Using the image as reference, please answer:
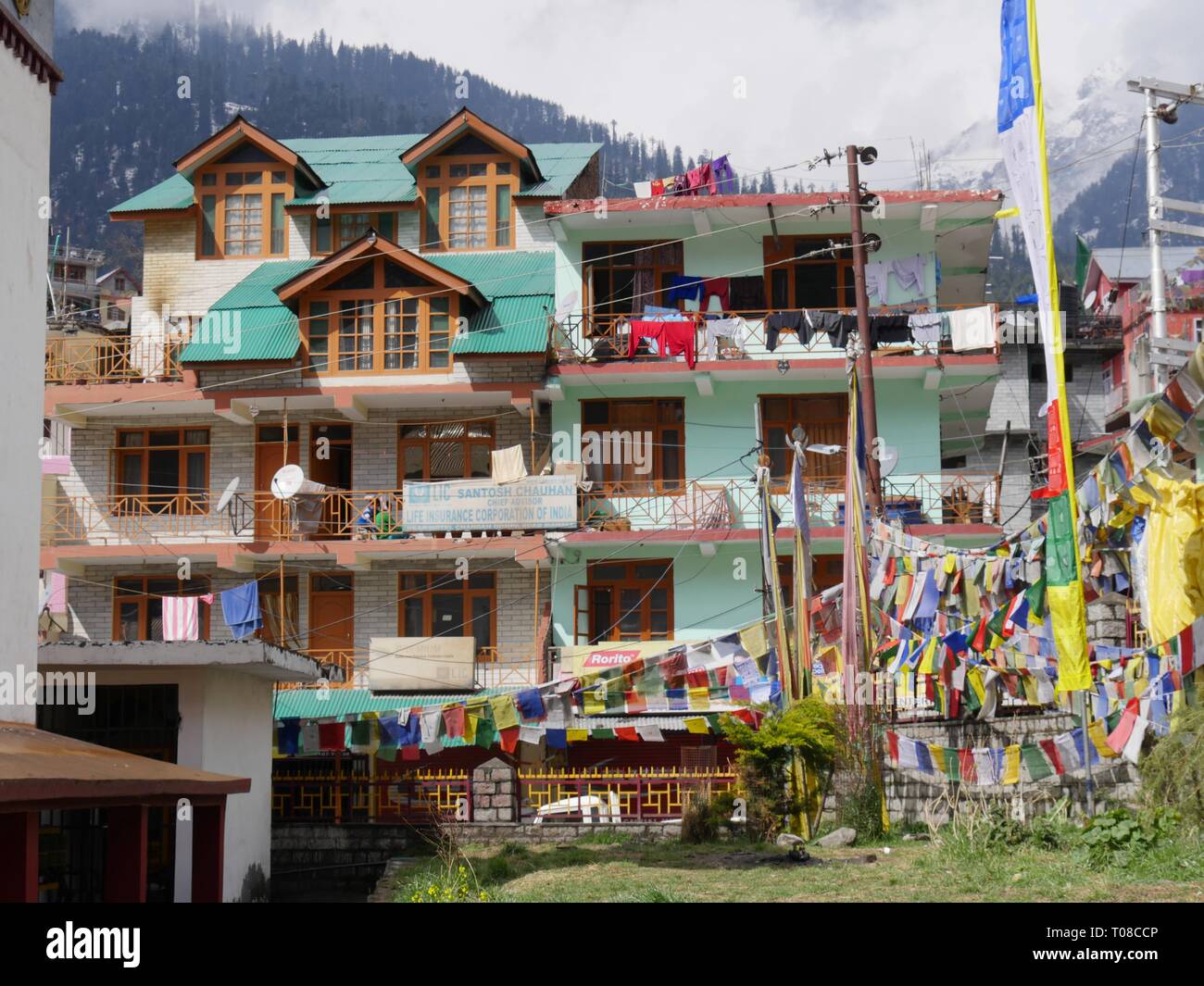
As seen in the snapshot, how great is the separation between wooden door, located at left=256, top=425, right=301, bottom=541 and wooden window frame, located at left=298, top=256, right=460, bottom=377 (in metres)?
1.97

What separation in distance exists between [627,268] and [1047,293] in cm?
1666

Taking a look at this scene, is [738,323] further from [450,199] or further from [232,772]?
[232,772]

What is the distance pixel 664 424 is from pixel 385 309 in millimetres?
6532

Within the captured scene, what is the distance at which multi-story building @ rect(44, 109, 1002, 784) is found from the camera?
32219mm

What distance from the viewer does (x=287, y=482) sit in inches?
1252

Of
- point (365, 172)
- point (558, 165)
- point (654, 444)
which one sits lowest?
point (654, 444)

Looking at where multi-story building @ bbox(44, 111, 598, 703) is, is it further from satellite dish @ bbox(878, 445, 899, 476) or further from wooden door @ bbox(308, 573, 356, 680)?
satellite dish @ bbox(878, 445, 899, 476)

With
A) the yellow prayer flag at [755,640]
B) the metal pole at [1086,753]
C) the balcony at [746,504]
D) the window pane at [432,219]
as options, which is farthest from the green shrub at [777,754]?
the window pane at [432,219]

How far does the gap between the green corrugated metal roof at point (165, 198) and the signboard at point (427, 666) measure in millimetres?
11991

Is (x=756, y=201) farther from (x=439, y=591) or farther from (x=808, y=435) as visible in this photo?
(x=439, y=591)

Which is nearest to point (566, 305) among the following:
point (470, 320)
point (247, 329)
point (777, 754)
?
point (470, 320)

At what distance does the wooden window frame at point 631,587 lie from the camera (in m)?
32.7

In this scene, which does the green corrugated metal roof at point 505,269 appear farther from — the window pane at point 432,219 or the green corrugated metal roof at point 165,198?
the green corrugated metal roof at point 165,198

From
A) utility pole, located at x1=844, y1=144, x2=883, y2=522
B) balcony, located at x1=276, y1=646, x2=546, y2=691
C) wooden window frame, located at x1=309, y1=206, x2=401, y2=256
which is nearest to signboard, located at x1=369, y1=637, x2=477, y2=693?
balcony, located at x1=276, y1=646, x2=546, y2=691
